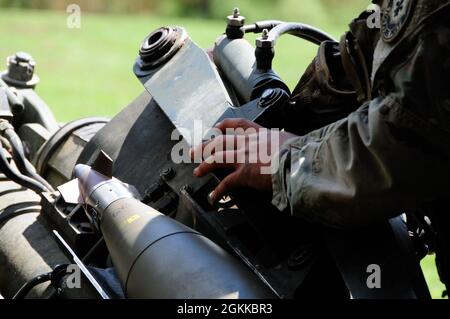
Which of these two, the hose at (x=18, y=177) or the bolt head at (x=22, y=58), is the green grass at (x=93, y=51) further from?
the hose at (x=18, y=177)

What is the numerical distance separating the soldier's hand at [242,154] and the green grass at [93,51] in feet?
20.8

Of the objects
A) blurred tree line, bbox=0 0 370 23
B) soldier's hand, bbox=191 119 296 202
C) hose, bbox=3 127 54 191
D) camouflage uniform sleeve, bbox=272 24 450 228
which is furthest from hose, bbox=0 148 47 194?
blurred tree line, bbox=0 0 370 23

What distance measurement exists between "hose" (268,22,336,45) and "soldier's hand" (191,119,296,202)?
500 mm

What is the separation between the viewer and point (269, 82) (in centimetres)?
271

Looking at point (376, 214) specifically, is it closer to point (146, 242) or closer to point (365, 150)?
point (365, 150)

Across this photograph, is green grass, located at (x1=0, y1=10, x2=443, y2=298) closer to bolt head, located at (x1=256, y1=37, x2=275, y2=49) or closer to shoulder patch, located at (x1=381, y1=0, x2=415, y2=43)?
bolt head, located at (x1=256, y1=37, x2=275, y2=49)

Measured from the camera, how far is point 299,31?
298 centimetres

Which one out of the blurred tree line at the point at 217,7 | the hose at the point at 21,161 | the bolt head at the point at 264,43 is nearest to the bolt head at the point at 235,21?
the bolt head at the point at 264,43

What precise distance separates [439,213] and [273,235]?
38cm

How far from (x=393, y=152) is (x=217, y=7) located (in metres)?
10.6

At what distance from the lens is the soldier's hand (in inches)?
89.4

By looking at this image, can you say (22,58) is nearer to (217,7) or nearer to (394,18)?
(394,18)

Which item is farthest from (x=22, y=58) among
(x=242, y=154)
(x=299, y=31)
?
(x=242, y=154)

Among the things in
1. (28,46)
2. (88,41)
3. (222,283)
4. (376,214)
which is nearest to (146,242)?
(222,283)
